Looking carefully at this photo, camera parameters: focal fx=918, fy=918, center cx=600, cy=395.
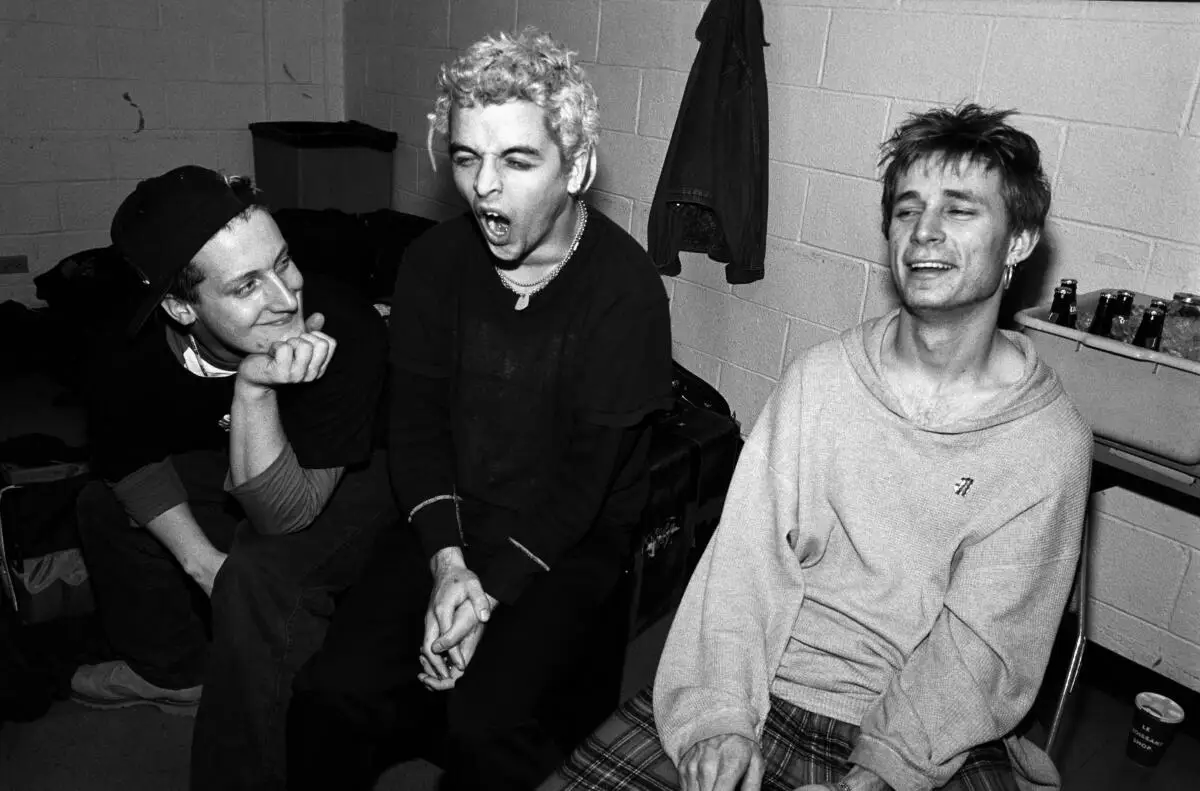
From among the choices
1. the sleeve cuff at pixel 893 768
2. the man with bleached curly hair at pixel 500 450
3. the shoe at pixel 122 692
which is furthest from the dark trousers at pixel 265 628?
the sleeve cuff at pixel 893 768

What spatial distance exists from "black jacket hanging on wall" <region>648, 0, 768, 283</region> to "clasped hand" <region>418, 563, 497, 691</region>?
5.02 feet

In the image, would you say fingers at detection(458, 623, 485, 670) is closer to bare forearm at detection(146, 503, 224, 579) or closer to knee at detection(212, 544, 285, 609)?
knee at detection(212, 544, 285, 609)

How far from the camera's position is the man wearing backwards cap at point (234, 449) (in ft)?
5.60

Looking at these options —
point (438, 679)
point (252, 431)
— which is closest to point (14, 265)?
point (252, 431)

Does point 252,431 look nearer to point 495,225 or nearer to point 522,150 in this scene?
point 495,225

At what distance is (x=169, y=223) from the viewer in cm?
170

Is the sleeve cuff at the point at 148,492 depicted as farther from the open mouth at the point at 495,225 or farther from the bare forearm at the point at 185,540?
the open mouth at the point at 495,225

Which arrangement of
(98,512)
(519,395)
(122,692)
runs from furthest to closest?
1. (122,692)
2. (98,512)
3. (519,395)

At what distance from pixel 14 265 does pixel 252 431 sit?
3.06m

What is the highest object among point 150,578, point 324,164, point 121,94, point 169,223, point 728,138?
point 728,138

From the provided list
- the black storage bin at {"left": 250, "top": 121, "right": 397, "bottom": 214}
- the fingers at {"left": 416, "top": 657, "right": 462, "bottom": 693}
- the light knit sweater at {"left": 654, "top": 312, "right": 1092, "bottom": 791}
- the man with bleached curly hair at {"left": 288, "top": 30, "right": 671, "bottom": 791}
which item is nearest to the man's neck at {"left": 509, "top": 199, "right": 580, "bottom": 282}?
the man with bleached curly hair at {"left": 288, "top": 30, "right": 671, "bottom": 791}

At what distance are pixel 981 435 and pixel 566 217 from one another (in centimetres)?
85

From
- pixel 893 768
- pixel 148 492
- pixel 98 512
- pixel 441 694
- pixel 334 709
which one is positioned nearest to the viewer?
pixel 893 768

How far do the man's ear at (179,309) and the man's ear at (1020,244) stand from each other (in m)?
1.48
